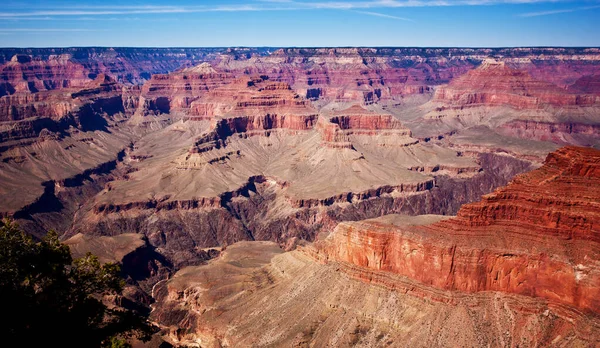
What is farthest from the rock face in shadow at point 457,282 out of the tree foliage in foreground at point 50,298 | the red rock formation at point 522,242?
the tree foliage in foreground at point 50,298

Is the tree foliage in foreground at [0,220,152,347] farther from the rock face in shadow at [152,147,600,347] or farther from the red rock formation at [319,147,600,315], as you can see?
the red rock formation at [319,147,600,315]

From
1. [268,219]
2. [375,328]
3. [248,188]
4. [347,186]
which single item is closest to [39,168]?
[248,188]

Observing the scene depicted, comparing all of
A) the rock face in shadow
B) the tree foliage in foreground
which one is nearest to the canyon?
the rock face in shadow

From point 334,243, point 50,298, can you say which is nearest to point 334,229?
point 334,243

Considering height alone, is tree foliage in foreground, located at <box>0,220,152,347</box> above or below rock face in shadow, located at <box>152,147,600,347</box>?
above

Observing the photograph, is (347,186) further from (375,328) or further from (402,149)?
(375,328)
